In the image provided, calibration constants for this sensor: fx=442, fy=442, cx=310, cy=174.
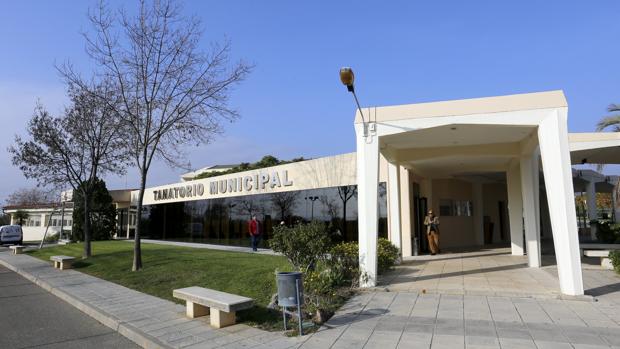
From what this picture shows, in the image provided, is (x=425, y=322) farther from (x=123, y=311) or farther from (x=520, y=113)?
(x=123, y=311)

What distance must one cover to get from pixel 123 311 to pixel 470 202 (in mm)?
16899

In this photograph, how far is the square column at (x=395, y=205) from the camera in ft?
44.7

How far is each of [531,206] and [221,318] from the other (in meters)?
9.93

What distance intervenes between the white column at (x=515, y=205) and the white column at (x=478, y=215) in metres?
5.29

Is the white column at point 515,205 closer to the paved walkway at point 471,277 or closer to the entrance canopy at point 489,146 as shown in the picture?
the entrance canopy at point 489,146

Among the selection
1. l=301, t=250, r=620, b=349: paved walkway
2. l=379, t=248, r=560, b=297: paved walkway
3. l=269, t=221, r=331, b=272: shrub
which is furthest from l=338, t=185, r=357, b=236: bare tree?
l=269, t=221, r=331, b=272: shrub

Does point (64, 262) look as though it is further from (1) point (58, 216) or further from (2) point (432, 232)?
(1) point (58, 216)

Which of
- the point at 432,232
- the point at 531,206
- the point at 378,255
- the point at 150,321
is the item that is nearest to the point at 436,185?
the point at 432,232

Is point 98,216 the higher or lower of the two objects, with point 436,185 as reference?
lower

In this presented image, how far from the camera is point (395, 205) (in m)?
13.8

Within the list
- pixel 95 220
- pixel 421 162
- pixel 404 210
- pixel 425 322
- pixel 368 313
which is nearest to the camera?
pixel 425 322

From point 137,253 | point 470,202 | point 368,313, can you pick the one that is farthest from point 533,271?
point 137,253

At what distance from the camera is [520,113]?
880cm

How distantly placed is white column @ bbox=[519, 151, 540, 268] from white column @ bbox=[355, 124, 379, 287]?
5.15 metres
